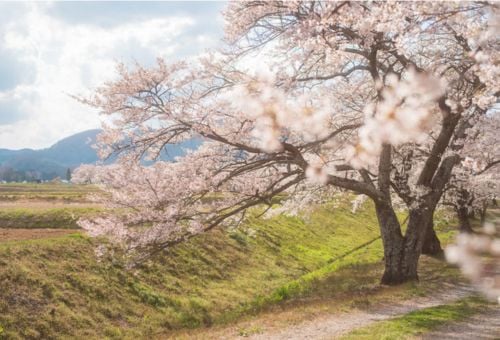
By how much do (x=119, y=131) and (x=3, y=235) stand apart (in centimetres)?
1415

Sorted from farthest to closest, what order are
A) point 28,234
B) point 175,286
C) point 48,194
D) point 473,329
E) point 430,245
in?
point 48,194 < point 430,245 < point 28,234 < point 175,286 < point 473,329

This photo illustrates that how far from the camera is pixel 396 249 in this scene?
2159cm

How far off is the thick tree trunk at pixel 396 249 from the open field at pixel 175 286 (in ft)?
2.28

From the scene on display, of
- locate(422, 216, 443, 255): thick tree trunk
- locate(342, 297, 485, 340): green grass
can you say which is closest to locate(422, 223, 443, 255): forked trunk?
locate(422, 216, 443, 255): thick tree trunk

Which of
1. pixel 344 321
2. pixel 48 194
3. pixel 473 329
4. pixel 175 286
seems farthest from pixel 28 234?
pixel 48 194

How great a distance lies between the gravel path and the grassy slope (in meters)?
4.66

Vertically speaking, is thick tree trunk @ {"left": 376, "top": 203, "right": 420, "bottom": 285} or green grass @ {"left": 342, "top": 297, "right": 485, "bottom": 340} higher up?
thick tree trunk @ {"left": 376, "top": 203, "right": 420, "bottom": 285}

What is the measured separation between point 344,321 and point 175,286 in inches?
458

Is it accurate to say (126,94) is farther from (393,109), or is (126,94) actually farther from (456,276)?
(456,276)

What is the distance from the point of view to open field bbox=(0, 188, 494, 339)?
62.1 feet

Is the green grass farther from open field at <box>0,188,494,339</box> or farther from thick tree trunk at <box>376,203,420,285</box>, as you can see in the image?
thick tree trunk at <box>376,203,420,285</box>

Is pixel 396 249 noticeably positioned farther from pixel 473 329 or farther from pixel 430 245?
pixel 430 245

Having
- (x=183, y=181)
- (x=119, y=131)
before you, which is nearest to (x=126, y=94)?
(x=119, y=131)

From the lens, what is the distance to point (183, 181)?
1598 centimetres
